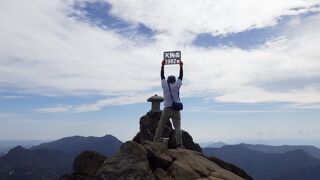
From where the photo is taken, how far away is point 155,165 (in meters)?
21.2

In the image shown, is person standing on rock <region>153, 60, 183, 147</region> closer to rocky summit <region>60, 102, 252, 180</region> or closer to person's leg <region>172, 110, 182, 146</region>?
person's leg <region>172, 110, 182, 146</region>

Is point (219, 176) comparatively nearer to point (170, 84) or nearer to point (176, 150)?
point (176, 150)

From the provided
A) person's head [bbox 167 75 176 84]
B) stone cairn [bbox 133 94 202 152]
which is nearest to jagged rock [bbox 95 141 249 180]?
person's head [bbox 167 75 176 84]

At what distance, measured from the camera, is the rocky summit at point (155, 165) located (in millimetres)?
19484

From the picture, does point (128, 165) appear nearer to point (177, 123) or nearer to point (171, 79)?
point (177, 123)

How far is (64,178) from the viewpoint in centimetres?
2705

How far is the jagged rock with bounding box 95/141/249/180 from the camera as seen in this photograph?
19484mm

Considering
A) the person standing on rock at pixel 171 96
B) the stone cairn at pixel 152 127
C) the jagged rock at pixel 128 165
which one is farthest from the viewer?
the stone cairn at pixel 152 127

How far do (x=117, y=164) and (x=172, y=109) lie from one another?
6360mm

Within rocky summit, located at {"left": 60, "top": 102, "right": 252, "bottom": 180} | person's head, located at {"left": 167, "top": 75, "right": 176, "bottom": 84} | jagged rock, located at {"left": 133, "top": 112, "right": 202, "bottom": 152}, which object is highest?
person's head, located at {"left": 167, "top": 75, "right": 176, "bottom": 84}

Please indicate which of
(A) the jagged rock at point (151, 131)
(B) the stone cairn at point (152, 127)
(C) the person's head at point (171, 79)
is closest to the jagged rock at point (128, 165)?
(C) the person's head at point (171, 79)

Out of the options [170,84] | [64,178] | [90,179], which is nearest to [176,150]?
[170,84]

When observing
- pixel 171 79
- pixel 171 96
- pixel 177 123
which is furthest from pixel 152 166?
pixel 171 79

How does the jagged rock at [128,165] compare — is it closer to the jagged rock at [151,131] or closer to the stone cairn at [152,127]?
the stone cairn at [152,127]
